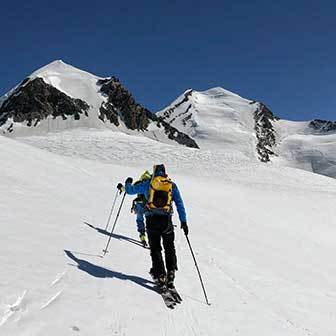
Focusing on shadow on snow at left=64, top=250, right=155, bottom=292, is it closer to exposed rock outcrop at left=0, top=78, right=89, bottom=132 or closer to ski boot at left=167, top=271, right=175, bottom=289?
ski boot at left=167, top=271, right=175, bottom=289

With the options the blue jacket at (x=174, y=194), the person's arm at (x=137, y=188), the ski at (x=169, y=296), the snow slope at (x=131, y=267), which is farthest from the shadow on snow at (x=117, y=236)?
the ski at (x=169, y=296)

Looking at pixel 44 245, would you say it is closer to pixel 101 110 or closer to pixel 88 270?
pixel 88 270

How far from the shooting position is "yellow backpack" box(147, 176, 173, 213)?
8070mm

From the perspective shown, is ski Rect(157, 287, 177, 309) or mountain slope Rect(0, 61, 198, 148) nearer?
ski Rect(157, 287, 177, 309)

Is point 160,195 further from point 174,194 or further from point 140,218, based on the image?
point 140,218

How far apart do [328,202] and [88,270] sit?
2930cm

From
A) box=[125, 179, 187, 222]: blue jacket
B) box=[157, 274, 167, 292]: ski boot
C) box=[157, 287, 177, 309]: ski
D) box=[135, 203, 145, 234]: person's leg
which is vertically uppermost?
box=[125, 179, 187, 222]: blue jacket

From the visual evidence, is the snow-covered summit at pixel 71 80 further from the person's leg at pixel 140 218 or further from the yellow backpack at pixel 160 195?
the yellow backpack at pixel 160 195

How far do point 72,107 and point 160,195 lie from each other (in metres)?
116

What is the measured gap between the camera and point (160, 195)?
8.09 metres

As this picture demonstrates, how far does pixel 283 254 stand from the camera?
17781 mm

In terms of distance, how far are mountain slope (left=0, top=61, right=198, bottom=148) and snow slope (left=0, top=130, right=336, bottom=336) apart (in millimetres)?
93833

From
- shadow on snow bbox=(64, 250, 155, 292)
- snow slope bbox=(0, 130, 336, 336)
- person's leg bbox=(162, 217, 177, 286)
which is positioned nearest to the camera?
snow slope bbox=(0, 130, 336, 336)

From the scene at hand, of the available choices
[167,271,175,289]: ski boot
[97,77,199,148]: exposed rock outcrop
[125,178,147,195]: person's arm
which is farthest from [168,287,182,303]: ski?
[97,77,199,148]: exposed rock outcrop
